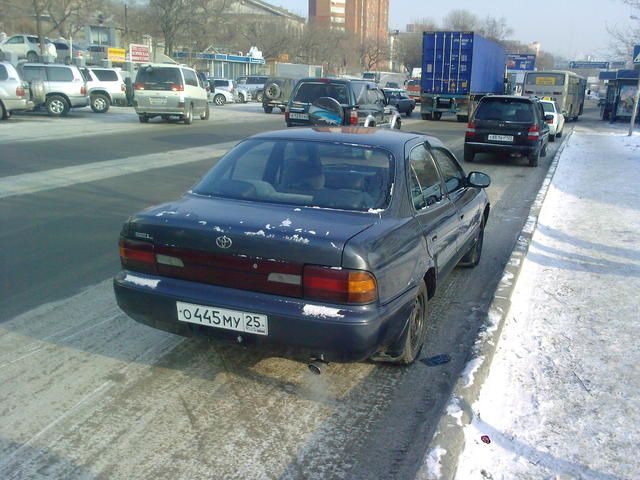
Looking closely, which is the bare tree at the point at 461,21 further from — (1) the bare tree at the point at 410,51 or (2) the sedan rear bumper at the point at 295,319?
(2) the sedan rear bumper at the point at 295,319

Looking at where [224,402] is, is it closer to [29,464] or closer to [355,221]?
[29,464]

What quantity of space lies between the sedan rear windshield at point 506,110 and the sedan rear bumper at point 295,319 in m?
12.4

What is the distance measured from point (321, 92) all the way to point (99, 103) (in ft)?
43.7

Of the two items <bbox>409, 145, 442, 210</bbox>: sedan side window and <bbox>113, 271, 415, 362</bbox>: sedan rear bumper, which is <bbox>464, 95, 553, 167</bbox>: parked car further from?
<bbox>113, 271, 415, 362</bbox>: sedan rear bumper

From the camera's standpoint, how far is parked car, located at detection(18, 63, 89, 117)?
23.0 metres

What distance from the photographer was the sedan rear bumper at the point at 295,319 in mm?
3326

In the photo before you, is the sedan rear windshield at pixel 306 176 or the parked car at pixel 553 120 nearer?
the sedan rear windshield at pixel 306 176

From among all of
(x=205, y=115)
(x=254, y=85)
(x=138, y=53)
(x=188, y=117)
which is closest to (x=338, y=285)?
(x=188, y=117)

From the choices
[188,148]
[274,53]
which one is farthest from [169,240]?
[274,53]

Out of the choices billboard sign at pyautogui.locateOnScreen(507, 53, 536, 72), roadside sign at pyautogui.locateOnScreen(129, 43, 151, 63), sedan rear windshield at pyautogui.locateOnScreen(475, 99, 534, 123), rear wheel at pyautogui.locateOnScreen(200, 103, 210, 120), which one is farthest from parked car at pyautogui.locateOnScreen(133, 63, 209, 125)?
billboard sign at pyautogui.locateOnScreen(507, 53, 536, 72)

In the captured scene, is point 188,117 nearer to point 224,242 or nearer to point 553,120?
point 553,120

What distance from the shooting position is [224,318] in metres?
3.49

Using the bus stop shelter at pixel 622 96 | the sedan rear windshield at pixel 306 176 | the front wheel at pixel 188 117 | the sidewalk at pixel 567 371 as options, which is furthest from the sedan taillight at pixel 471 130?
the bus stop shelter at pixel 622 96

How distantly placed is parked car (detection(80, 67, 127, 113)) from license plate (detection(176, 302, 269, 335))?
81.3ft
